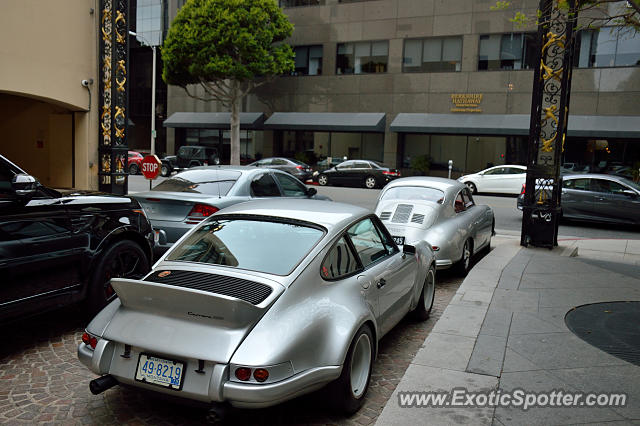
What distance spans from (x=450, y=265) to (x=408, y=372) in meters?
4.02

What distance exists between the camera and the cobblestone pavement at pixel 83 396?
383 cm

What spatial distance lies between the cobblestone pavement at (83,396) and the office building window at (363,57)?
30.3 m

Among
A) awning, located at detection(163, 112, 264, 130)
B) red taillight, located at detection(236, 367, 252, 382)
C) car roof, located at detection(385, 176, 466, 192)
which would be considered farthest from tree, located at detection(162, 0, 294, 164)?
red taillight, located at detection(236, 367, 252, 382)

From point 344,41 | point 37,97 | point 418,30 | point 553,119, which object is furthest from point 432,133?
point 37,97

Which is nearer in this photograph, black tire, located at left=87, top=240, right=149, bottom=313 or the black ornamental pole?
black tire, located at left=87, top=240, right=149, bottom=313

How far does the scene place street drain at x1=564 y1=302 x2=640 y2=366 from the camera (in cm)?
499

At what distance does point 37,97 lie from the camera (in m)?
10.9

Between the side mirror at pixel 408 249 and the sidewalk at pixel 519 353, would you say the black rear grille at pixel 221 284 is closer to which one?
the sidewalk at pixel 519 353

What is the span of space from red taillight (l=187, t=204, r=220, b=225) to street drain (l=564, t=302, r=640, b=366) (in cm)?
481

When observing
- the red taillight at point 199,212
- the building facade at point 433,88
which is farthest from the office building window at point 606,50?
the red taillight at point 199,212

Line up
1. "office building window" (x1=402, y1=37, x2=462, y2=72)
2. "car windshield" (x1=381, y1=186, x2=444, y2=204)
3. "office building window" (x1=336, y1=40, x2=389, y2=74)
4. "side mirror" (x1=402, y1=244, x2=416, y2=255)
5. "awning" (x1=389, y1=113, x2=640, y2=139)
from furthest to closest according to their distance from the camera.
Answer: "office building window" (x1=336, y1=40, x2=389, y2=74), "office building window" (x1=402, y1=37, x2=462, y2=72), "awning" (x1=389, y1=113, x2=640, y2=139), "car windshield" (x1=381, y1=186, x2=444, y2=204), "side mirror" (x1=402, y1=244, x2=416, y2=255)

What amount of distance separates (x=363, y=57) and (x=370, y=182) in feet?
35.2

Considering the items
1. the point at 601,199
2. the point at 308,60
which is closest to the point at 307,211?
the point at 601,199

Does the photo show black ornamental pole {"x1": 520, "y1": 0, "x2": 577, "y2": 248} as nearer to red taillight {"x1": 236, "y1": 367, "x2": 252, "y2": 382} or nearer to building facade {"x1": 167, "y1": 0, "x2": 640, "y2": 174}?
red taillight {"x1": 236, "y1": 367, "x2": 252, "y2": 382}
